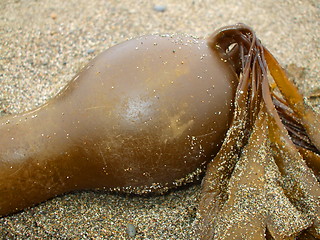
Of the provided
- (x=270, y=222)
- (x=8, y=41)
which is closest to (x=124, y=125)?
(x=270, y=222)

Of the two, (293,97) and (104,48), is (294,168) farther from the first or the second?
(104,48)

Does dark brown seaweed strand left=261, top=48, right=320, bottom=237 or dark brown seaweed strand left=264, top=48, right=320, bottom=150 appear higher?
dark brown seaweed strand left=264, top=48, right=320, bottom=150

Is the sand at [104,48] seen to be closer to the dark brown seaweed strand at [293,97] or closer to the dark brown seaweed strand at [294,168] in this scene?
the dark brown seaweed strand at [294,168]

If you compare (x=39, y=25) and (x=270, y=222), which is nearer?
(x=270, y=222)

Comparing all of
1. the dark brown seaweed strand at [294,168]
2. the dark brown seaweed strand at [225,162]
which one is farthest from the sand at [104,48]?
the dark brown seaweed strand at [294,168]

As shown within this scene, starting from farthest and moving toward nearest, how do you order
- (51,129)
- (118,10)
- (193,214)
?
(118,10), (193,214), (51,129)

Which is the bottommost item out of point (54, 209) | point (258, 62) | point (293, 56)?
point (54, 209)

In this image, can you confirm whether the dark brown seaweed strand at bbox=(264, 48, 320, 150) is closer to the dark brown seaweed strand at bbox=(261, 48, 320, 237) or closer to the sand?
the dark brown seaweed strand at bbox=(261, 48, 320, 237)

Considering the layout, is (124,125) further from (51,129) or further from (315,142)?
(315,142)

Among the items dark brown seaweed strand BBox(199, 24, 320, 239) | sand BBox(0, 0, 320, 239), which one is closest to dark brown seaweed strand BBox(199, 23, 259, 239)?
dark brown seaweed strand BBox(199, 24, 320, 239)
